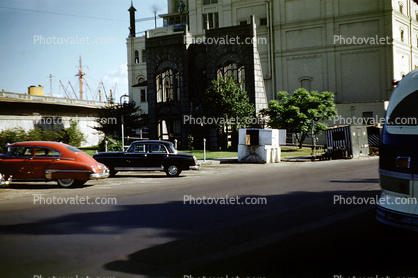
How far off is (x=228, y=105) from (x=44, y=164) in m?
20.8

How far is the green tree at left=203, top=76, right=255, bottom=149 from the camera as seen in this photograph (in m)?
32.0

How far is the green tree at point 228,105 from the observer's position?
32.0 meters

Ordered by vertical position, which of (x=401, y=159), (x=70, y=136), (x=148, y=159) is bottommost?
(x=148, y=159)

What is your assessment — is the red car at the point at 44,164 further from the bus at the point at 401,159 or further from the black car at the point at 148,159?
the bus at the point at 401,159

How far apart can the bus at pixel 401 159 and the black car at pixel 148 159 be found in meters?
11.2

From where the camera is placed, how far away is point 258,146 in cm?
2445

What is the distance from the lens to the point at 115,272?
4.78 metres

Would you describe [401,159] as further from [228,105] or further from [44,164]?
[228,105]

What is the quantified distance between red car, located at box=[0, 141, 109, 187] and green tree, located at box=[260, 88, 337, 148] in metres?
24.3

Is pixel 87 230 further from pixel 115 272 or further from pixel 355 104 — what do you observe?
pixel 355 104

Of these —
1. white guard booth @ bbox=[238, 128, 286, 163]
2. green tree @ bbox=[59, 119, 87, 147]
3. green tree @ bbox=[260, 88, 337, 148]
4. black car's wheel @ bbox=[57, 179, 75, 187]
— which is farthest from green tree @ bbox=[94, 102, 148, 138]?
black car's wheel @ bbox=[57, 179, 75, 187]

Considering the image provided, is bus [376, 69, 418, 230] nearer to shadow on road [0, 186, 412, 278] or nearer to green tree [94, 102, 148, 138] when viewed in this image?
shadow on road [0, 186, 412, 278]

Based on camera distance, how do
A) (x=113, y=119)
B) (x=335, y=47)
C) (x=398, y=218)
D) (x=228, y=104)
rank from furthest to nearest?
(x=335, y=47) < (x=113, y=119) < (x=228, y=104) < (x=398, y=218)

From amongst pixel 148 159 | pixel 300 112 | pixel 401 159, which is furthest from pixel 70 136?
pixel 401 159
